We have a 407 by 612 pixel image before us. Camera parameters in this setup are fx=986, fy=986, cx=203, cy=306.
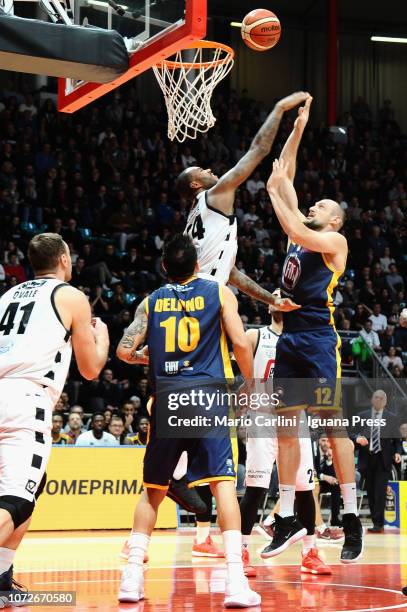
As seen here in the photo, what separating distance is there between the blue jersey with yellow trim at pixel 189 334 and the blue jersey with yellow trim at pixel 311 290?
5.11 ft

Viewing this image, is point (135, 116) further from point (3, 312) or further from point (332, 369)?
point (3, 312)

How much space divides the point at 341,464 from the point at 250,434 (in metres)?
2.13

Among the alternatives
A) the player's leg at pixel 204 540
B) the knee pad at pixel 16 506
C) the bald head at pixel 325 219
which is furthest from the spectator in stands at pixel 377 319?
the knee pad at pixel 16 506

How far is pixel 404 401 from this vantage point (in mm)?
16812

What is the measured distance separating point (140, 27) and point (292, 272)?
7.72ft

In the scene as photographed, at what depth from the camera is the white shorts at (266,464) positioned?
27.2ft

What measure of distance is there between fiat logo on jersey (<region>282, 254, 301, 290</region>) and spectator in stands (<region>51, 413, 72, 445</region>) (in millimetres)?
6944

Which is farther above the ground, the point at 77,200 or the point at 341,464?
the point at 77,200

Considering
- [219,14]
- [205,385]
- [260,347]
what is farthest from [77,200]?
[205,385]

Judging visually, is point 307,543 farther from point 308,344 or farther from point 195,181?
point 195,181

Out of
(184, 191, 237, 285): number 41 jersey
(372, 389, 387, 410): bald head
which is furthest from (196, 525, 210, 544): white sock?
(372, 389, 387, 410): bald head

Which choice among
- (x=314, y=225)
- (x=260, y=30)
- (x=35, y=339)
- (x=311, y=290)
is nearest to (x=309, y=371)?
(x=311, y=290)

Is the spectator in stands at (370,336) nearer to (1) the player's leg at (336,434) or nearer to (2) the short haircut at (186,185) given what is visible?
(2) the short haircut at (186,185)

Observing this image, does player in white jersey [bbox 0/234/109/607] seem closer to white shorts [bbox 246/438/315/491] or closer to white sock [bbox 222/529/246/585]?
white sock [bbox 222/529/246/585]
